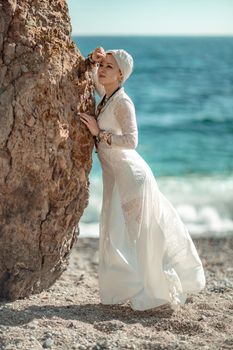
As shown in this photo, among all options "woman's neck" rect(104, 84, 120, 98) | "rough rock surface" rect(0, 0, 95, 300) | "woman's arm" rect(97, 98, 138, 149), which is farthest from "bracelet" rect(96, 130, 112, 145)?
"woman's neck" rect(104, 84, 120, 98)

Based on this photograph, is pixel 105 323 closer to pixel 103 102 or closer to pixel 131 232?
pixel 131 232

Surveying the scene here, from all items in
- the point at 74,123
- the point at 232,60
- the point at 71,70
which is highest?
the point at 71,70

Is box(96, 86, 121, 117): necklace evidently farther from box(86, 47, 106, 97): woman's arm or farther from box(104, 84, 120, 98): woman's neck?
box(86, 47, 106, 97): woman's arm

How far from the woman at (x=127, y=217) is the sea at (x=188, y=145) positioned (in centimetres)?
482

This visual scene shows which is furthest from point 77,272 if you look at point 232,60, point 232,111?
point 232,60

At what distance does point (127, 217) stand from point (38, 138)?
3.06 ft

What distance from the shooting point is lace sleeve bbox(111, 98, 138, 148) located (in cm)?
549

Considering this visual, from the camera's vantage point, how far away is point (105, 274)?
18.8 feet

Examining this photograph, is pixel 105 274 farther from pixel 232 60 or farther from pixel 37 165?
pixel 232 60

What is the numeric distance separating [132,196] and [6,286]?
1.25 meters

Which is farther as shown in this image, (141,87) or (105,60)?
(141,87)

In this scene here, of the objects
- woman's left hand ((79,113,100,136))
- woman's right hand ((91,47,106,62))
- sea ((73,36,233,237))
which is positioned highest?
woman's right hand ((91,47,106,62))

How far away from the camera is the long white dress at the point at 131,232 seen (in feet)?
18.4

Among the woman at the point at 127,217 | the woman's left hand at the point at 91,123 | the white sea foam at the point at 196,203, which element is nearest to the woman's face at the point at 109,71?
the woman at the point at 127,217
